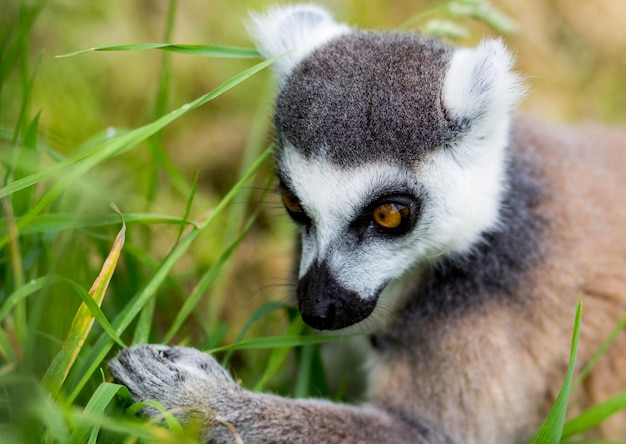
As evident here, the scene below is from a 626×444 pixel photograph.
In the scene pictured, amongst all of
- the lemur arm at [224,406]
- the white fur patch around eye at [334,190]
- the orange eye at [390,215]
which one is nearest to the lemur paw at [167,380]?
the lemur arm at [224,406]

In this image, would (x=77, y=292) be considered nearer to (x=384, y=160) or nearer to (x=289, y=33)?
(x=384, y=160)

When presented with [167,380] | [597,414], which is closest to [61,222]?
[167,380]

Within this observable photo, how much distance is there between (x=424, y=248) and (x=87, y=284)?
1.53 meters

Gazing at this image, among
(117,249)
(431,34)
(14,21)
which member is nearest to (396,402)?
(117,249)

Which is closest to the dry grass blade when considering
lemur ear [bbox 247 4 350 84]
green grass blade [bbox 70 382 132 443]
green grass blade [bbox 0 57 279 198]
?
green grass blade [bbox 70 382 132 443]

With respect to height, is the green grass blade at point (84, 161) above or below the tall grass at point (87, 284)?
above

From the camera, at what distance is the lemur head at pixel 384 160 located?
285 centimetres

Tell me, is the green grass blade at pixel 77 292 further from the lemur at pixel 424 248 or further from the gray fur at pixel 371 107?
the gray fur at pixel 371 107

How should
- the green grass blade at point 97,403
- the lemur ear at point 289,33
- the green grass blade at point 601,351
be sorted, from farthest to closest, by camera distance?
the lemur ear at point 289,33 < the green grass blade at point 601,351 < the green grass blade at point 97,403

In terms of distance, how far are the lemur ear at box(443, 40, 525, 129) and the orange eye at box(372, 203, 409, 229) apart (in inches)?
17.8

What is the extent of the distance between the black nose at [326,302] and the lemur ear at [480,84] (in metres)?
0.85

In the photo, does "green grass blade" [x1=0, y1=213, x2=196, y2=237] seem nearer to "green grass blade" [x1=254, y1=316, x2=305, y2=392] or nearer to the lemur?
the lemur

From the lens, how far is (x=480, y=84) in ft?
9.66

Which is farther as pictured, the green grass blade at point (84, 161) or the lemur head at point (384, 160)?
the lemur head at point (384, 160)
